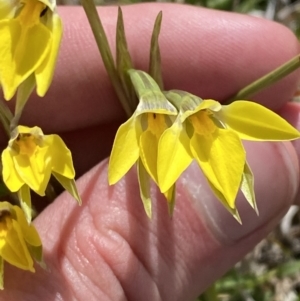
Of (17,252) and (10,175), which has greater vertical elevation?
(10,175)

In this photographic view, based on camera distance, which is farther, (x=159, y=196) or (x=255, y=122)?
(x=159, y=196)

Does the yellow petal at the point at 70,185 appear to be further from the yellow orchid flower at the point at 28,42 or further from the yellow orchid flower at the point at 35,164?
the yellow orchid flower at the point at 28,42

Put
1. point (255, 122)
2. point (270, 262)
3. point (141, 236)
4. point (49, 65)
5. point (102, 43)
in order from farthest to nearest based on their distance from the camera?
point (270, 262) < point (141, 236) < point (102, 43) < point (255, 122) < point (49, 65)

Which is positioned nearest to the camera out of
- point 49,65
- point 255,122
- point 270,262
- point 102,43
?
point 49,65

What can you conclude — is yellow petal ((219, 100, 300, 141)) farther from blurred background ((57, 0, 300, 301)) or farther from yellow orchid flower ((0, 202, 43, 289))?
blurred background ((57, 0, 300, 301))

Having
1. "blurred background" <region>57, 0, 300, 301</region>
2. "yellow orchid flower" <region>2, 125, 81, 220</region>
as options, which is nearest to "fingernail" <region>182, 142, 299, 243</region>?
"yellow orchid flower" <region>2, 125, 81, 220</region>

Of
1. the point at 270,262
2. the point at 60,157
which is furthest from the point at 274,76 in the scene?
the point at 270,262

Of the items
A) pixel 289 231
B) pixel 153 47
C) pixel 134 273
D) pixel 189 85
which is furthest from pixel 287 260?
pixel 153 47

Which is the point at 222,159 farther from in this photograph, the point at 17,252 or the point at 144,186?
the point at 17,252
